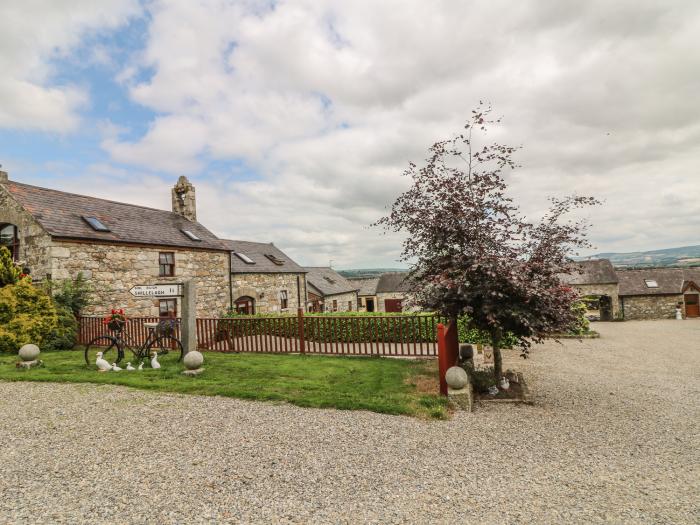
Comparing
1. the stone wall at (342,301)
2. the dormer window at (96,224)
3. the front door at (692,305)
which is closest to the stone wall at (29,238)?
the dormer window at (96,224)

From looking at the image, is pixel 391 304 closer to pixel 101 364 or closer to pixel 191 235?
pixel 191 235

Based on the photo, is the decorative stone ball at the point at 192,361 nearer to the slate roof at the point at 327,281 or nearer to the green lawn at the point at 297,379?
the green lawn at the point at 297,379

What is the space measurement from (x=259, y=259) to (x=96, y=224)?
12.3 metres

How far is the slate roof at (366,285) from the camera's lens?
1714 inches

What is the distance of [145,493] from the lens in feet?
12.2

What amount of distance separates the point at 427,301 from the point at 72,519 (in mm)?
5569

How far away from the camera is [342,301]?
3884 centimetres

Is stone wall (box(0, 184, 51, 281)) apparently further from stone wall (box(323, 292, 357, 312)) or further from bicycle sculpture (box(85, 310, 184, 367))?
stone wall (box(323, 292, 357, 312))

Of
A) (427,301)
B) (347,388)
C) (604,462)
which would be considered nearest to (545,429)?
(604,462)

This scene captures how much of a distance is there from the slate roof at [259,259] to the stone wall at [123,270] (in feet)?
12.8

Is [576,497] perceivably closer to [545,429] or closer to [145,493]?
[545,429]

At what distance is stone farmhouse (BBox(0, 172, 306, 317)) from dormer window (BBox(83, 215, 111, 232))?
0.11 feet

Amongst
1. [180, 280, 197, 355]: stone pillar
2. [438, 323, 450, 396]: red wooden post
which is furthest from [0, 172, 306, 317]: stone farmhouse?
[438, 323, 450, 396]: red wooden post

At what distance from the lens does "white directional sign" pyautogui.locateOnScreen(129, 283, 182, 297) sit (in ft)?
29.5
